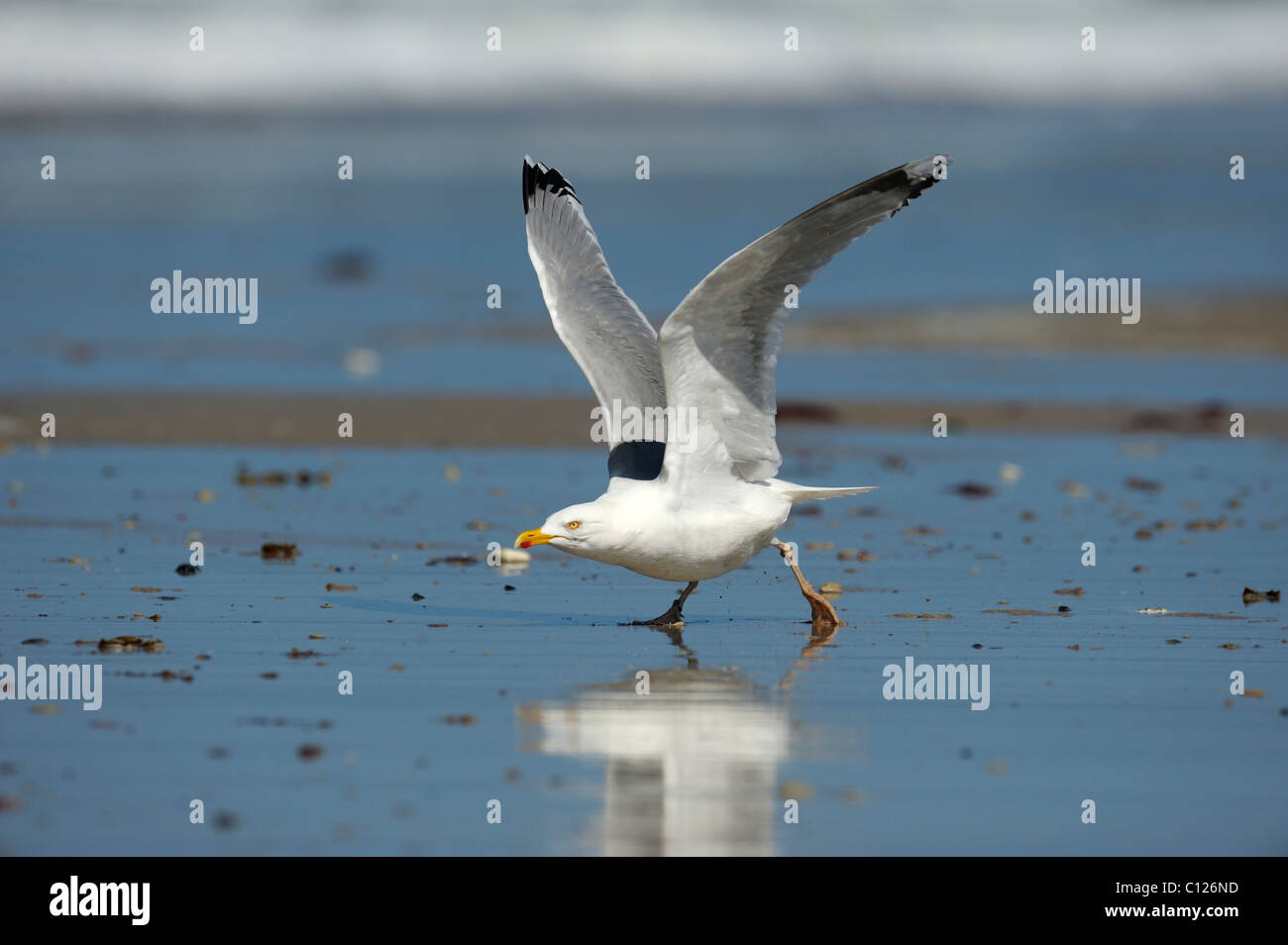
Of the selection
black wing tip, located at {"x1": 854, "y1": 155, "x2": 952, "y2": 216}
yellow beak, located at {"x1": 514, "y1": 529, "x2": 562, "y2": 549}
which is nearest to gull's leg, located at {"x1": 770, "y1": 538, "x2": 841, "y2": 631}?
yellow beak, located at {"x1": 514, "y1": 529, "x2": 562, "y2": 549}

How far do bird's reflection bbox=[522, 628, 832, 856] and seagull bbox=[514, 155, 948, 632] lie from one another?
726mm

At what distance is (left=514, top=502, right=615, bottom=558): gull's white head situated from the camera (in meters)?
9.30

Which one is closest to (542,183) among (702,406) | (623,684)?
(702,406)

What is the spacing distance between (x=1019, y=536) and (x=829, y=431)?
19.8 feet

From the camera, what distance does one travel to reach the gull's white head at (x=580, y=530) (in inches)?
366

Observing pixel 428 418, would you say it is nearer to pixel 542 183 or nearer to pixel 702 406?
pixel 542 183

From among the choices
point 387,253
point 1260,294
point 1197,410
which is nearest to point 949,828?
point 1197,410

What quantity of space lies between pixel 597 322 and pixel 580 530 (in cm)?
184

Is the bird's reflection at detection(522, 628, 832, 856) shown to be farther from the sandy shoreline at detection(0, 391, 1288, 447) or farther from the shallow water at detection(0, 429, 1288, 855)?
the sandy shoreline at detection(0, 391, 1288, 447)

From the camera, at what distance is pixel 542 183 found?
39.0ft

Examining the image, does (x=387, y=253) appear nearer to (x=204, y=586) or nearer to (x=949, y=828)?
(x=204, y=586)

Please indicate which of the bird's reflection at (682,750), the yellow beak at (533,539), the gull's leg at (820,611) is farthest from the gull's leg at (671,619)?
the yellow beak at (533,539)

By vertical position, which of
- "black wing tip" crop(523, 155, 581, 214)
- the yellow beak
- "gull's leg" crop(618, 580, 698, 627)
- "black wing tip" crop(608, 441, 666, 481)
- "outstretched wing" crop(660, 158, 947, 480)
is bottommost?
"gull's leg" crop(618, 580, 698, 627)
